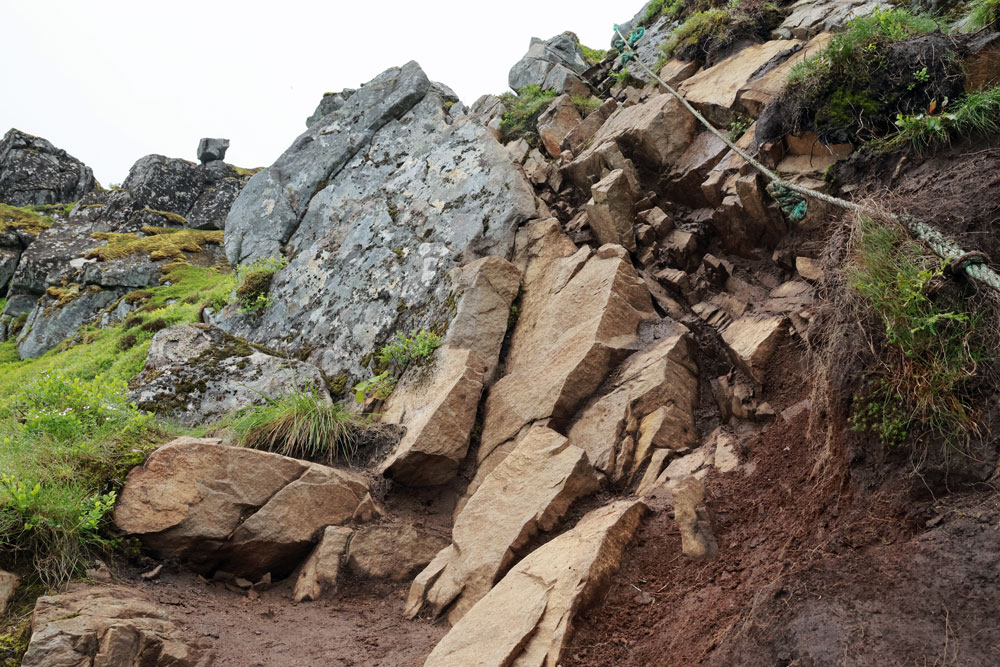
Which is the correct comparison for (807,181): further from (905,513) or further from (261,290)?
(261,290)

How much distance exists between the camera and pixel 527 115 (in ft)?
43.4

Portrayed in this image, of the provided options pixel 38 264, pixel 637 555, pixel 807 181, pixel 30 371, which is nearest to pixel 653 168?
pixel 807 181

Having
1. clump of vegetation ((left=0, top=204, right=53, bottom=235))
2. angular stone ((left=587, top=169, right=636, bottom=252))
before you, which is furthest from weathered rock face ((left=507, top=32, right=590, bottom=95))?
clump of vegetation ((left=0, top=204, right=53, bottom=235))

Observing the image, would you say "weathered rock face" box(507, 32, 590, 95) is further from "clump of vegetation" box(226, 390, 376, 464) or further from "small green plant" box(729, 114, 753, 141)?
"clump of vegetation" box(226, 390, 376, 464)

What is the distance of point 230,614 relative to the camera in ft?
19.9

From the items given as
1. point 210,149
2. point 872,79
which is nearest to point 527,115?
point 872,79

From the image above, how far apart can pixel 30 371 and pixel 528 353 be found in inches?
617

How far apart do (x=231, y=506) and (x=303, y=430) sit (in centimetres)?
144

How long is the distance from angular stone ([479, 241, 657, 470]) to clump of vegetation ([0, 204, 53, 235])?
32.0 meters

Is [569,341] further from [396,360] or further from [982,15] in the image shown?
[982,15]

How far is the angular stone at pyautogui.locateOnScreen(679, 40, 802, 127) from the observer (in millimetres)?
8977

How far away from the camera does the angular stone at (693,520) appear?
4911 millimetres

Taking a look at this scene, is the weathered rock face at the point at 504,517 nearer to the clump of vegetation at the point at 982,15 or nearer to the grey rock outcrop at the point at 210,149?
the clump of vegetation at the point at 982,15

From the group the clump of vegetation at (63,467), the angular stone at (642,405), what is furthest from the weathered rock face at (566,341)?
the clump of vegetation at (63,467)
